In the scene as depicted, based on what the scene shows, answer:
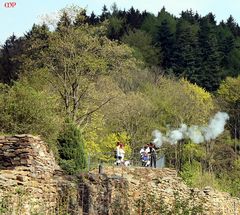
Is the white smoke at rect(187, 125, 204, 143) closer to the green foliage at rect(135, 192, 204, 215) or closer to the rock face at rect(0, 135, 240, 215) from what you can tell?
the rock face at rect(0, 135, 240, 215)

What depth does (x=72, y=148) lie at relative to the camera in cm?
2211

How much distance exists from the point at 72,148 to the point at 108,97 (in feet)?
46.5

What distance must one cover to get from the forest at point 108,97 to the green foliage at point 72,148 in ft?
0.11

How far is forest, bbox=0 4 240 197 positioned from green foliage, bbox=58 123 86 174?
1.4 inches

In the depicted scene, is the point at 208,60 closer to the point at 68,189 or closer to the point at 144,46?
the point at 144,46

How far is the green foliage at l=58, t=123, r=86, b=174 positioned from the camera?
2181cm

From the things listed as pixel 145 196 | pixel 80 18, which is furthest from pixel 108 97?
pixel 145 196

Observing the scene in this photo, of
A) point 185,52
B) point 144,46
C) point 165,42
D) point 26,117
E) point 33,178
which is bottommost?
point 33,178

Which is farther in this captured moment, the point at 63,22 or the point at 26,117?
the point at 63,22

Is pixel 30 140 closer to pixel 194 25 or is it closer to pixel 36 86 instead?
pixel 36 86

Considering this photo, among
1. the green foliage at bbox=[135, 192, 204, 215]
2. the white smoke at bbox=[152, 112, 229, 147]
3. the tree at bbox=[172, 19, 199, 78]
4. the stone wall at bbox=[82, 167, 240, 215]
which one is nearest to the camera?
the green foliage at bbox=[135, 192, 204, 215]

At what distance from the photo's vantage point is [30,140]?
18203 mm

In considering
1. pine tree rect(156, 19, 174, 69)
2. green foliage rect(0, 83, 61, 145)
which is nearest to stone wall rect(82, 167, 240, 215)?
green foliage rect(0, 83, 61, 145)

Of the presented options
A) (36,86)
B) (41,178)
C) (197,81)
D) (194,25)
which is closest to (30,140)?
(41,178)
